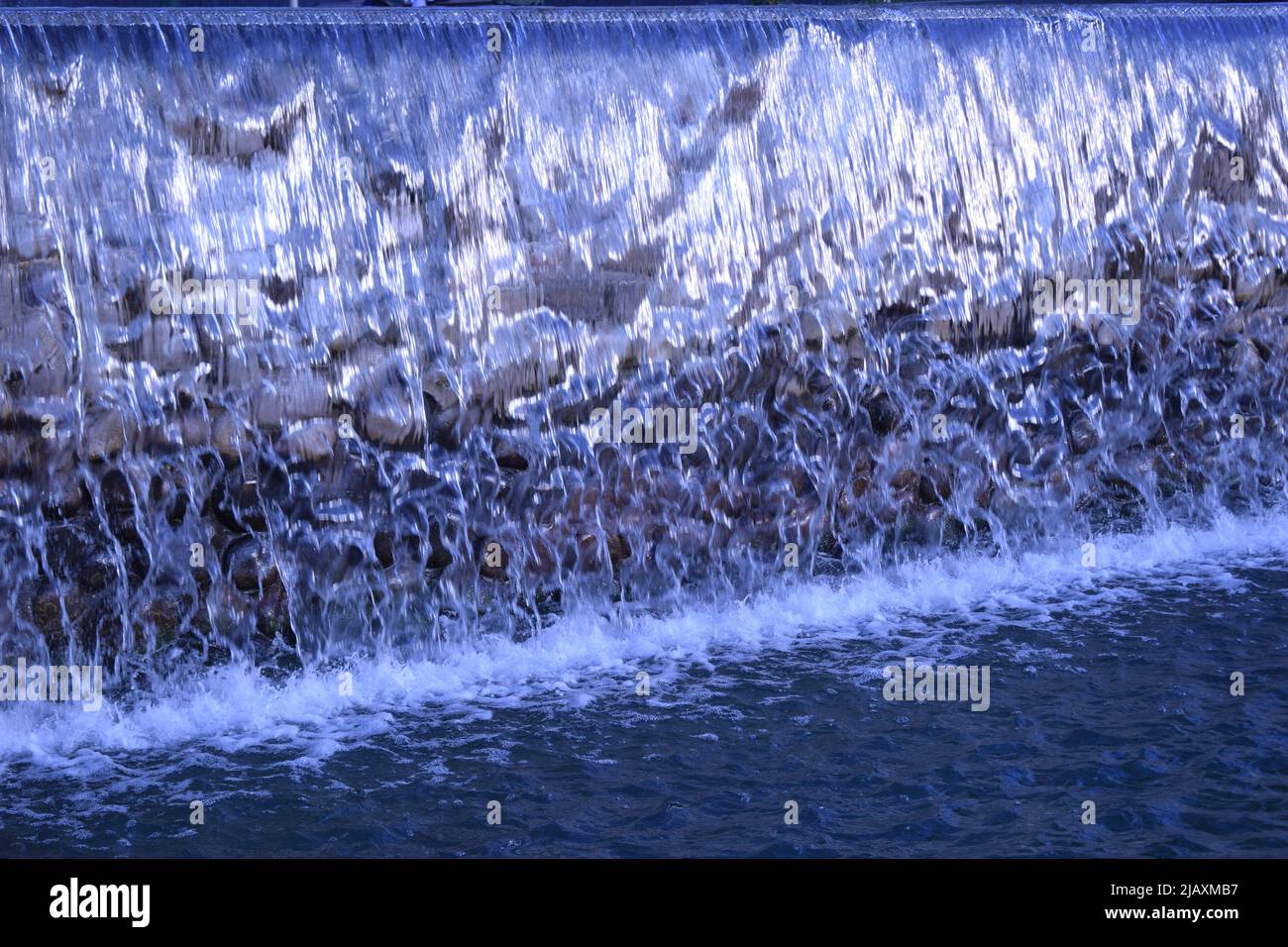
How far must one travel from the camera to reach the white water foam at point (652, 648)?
477 cm

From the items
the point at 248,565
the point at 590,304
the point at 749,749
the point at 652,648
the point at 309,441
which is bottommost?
the point at 749,749

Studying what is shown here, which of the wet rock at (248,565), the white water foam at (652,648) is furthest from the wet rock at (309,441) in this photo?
the white water foam at (652,648)

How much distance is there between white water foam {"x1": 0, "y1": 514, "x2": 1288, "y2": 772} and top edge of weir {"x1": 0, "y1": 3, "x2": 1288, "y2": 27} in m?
2.15

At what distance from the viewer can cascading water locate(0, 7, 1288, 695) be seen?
199 inches

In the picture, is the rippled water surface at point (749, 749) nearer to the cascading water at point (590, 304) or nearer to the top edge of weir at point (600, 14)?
the cascading water at point (590, 304)

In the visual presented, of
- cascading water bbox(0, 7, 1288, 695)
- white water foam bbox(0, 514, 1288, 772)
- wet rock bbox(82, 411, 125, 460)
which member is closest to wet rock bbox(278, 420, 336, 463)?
cascading water bbox(0, 7, 1288, 695)

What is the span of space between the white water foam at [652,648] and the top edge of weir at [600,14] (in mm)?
2147

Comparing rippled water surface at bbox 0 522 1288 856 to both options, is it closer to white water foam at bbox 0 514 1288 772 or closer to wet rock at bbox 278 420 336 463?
white water foam at bbox 0 514 1288 772

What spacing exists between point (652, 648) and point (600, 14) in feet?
7.64

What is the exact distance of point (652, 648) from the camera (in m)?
5.39

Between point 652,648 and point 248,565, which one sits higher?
point 248,565

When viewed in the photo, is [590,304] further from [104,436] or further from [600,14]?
[104,436]

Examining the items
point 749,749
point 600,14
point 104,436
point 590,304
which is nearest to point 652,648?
point 749,749
